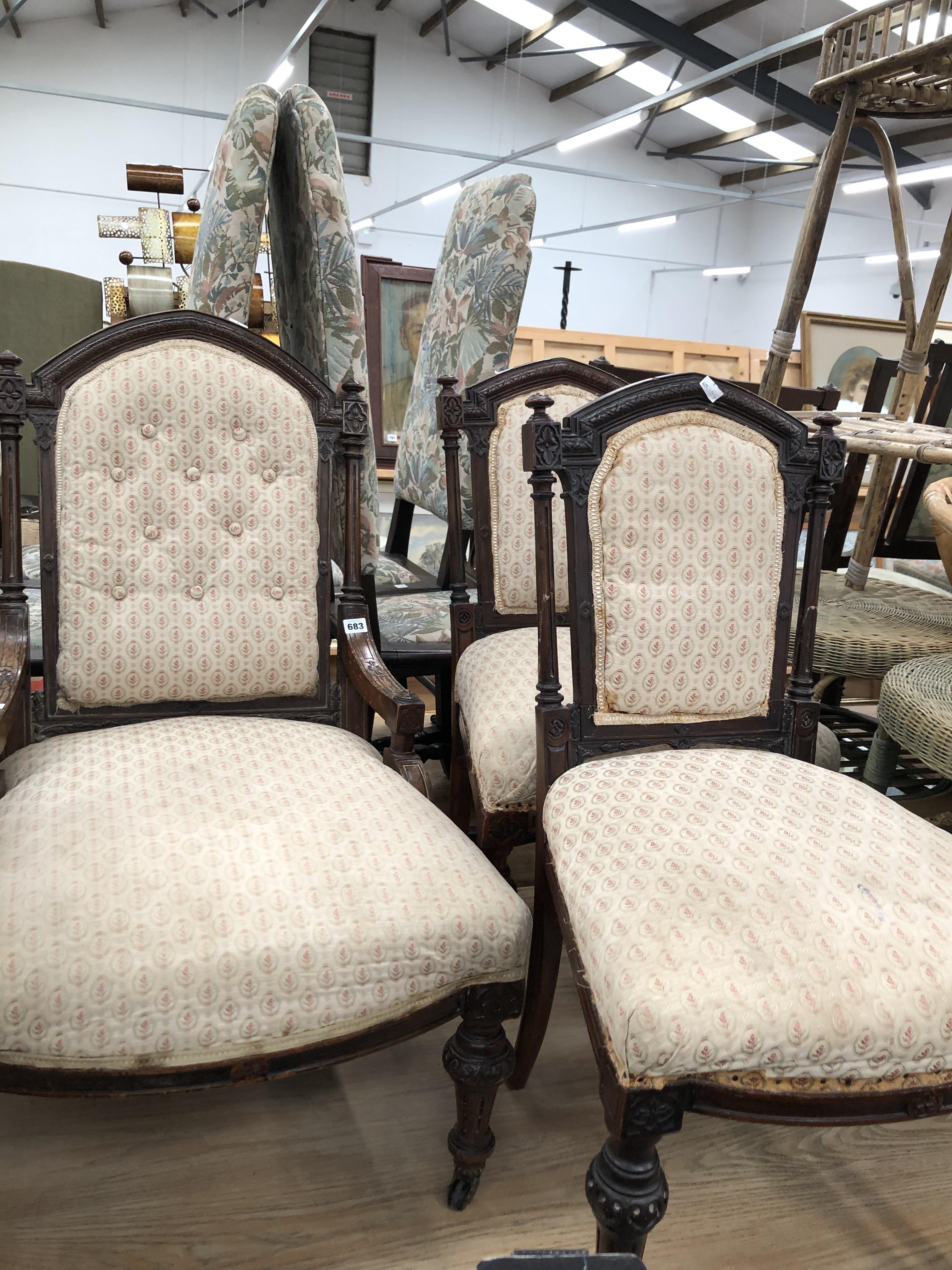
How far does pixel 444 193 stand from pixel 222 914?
31.9 ft

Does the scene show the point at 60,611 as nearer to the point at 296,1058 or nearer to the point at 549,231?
the point at 296,1058

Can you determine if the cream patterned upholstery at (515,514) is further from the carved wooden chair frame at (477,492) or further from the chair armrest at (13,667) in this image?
the chair armrest at (13,667)

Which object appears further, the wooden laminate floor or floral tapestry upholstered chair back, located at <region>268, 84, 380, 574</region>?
floral tapestry upholstered chair back, located at <region>268, 84, 380, 574</region>

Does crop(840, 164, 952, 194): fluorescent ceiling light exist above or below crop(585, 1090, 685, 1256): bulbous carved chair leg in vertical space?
above

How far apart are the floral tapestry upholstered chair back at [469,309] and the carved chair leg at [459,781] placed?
48 cm

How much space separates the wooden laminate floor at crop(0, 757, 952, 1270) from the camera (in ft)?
3.69

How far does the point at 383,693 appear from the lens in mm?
1431

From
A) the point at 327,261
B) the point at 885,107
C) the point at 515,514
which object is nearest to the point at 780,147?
the point at 885,107

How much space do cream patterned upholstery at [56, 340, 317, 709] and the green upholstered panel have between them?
1.26 metres

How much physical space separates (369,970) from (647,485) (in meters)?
0.72

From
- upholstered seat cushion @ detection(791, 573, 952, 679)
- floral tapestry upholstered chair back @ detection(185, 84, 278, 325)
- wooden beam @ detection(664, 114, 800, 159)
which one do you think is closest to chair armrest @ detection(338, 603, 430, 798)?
floral tapestry upholstered chair back @ detection(185, 84, 278, 325)

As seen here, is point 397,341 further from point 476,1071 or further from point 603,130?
point 603,130

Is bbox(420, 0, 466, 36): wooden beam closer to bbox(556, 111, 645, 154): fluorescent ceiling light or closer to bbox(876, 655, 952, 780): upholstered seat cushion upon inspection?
bbox(556, 111, 645, 154): fluorescent ceiling light

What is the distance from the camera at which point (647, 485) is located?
4.27 ft
